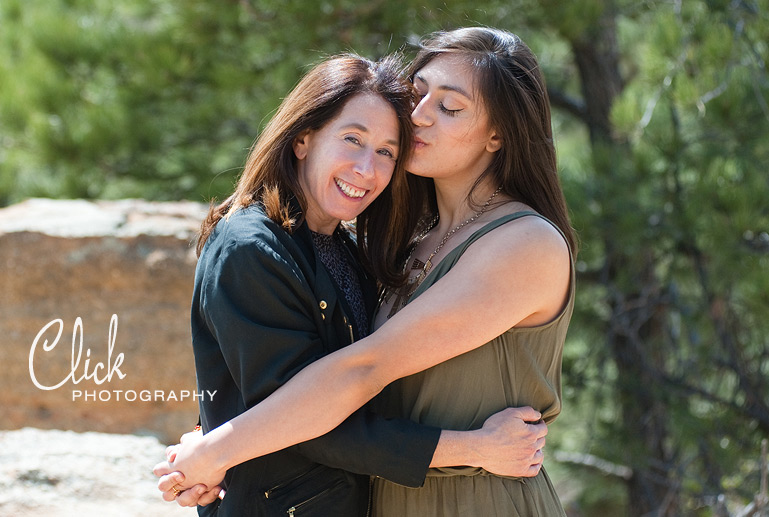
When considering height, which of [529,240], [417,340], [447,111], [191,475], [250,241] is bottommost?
[191,475]

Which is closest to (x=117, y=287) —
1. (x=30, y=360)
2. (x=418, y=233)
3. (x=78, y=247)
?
(x=78, y=247)

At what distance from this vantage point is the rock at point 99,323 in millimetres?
3699

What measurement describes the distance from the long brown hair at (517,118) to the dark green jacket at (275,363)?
54 centimetres

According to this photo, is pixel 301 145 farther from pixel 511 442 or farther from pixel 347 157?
pixel 511 442

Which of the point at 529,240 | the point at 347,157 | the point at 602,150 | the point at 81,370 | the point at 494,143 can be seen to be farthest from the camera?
the point at 602,150

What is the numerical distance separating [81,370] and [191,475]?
226cm

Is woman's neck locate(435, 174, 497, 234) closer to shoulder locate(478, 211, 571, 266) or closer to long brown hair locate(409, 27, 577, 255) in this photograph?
long brown hair locate(409, 27, 577, 255)

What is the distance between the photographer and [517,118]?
1963 millimetres

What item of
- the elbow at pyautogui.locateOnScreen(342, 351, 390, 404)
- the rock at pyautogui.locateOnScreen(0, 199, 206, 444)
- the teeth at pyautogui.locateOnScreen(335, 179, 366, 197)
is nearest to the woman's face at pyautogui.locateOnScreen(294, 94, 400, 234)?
the teeth at pyautogui.locateOnScreen(335, 179, 366, 197)

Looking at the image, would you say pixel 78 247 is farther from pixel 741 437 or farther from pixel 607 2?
pixel 741 437

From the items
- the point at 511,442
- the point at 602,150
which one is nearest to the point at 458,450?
the point at 511,442

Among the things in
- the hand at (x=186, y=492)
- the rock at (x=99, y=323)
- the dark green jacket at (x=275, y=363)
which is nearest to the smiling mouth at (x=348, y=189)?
the dark green jacket at (x=275, y=363)

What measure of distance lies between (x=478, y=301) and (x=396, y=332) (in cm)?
18

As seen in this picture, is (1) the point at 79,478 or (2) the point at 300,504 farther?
(1) the point at 79,478
